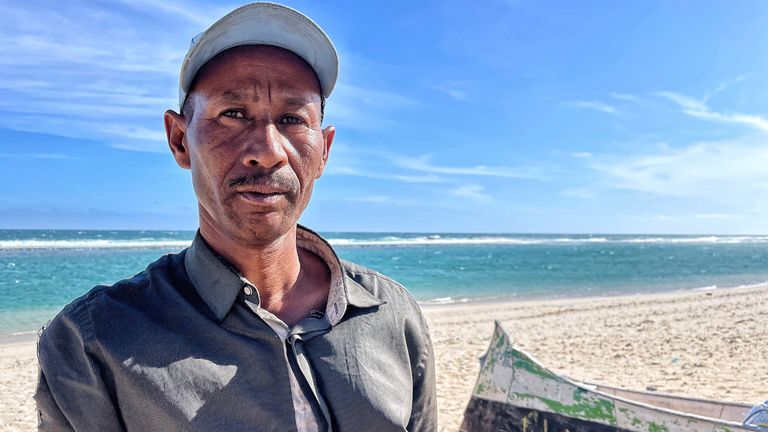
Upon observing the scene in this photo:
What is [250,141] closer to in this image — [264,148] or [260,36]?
[264,148]

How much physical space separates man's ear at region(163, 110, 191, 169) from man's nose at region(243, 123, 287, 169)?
0.24 meters

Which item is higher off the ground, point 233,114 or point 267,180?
point 233,114

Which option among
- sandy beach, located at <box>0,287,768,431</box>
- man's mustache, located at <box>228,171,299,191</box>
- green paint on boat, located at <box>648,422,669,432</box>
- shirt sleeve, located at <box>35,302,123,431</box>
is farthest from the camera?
sandy beach, located at <box>0,287,768,431</box>

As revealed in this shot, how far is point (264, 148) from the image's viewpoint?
157cm

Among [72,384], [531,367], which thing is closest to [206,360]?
[72,384]

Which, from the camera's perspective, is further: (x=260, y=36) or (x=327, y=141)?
(x=327, y=141)

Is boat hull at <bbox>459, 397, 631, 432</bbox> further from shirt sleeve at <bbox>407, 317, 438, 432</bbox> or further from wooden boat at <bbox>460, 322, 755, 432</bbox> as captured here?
shirt sleeve at <bbox>407, 317, 438, 432</bbox>

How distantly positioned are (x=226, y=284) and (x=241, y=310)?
0.27 feet

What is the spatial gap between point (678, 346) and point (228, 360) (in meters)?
12.8

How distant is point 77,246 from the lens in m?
53.8

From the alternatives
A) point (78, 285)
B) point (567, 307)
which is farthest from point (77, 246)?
point (567, 307)

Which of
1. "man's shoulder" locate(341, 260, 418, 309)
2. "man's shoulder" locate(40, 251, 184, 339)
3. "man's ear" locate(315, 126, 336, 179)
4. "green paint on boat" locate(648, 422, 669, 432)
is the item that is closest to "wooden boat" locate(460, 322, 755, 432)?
"green paint on boat" locate(648, 422, 669, 432)

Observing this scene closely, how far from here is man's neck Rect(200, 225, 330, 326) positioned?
171cm

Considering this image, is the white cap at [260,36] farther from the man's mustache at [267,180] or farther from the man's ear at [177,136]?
the man's mustache at [267,180]
